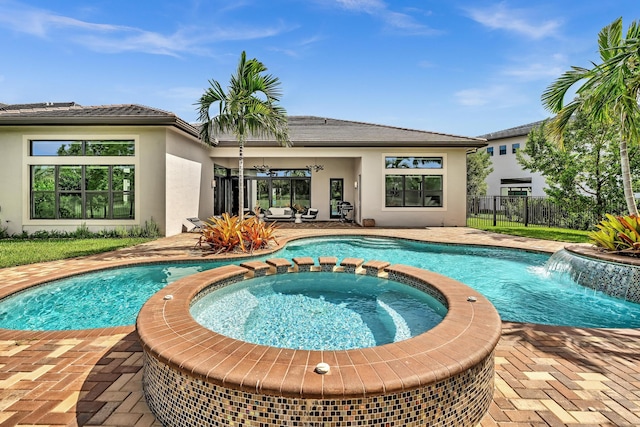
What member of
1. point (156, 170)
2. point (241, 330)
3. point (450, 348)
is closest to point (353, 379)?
point (450, 348)

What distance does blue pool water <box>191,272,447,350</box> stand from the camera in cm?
409

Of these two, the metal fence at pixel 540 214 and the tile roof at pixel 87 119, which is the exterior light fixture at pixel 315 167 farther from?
the metal fence at pixel 540 214

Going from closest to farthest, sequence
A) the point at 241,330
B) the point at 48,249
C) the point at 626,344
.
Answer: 1. the point at 626,344
2. the point at 241,330
3. the point at 48,249

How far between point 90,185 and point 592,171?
21.8 metres

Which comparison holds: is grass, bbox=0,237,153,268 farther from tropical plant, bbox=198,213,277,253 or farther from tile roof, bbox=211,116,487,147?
tile roof, bbox=211,116,487,147

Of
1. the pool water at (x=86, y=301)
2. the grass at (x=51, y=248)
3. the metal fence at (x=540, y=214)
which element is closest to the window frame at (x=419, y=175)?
the metal fence at (x=540, y=214)

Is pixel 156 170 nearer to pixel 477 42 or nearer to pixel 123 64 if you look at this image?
pixel 123 64

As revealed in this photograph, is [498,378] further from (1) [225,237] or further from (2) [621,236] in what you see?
(1) [225,237]

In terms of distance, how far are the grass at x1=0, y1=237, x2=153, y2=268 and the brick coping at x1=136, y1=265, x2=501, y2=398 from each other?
6815 millimetres

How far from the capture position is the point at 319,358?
243cm

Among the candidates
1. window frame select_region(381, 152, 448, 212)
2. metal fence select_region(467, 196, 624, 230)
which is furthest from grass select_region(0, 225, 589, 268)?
window frame select_region(381, 152, 448, 212)

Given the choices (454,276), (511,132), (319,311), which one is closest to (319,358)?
(319,311)

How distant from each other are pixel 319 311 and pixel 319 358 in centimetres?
262

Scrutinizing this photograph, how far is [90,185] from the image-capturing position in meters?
12.3
